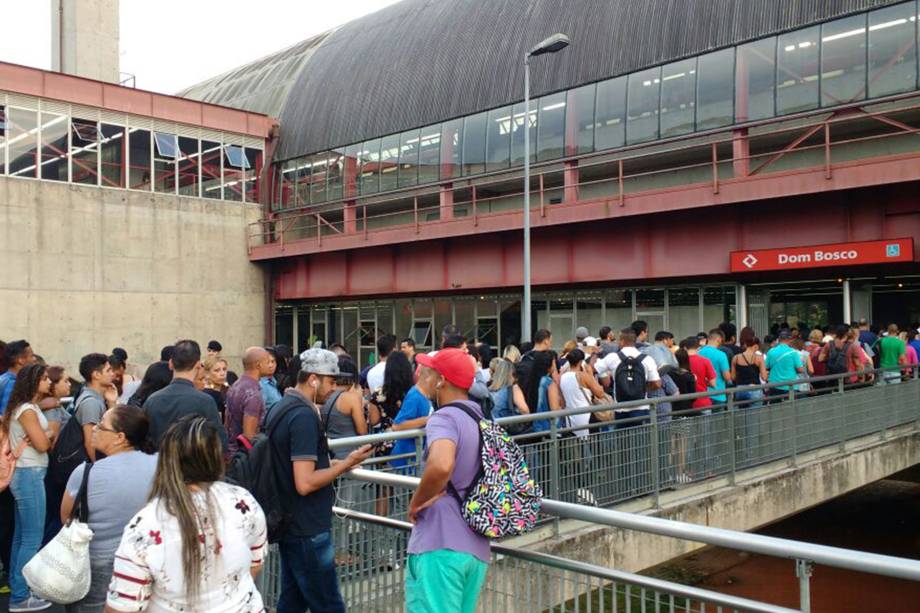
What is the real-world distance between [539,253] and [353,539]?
1912 cm

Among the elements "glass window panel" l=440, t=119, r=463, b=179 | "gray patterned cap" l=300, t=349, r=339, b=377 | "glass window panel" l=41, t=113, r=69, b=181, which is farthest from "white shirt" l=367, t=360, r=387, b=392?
"glass window panel" l=41, t=113, r=69, b=181

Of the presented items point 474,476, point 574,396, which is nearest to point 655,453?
point 574,396

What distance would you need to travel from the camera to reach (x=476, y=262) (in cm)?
2503

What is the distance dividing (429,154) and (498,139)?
10.2 feet

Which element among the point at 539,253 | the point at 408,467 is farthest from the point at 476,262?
the point at 408,467

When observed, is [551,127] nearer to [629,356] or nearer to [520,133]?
[520,133]

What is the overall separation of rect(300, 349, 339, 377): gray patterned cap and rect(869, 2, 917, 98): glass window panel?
18383 mm

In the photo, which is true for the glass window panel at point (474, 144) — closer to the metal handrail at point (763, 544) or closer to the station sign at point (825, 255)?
the station sign at point (825, 255)

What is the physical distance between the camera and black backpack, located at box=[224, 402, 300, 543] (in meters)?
4.11

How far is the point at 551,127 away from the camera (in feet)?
82.1

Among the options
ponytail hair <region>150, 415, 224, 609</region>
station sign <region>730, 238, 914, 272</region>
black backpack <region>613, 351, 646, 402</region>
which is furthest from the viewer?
station sign <region>730, 238, 914, 272</region>

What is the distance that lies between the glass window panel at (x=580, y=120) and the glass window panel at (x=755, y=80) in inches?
178

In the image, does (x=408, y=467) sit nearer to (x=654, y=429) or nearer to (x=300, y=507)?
(x=300, y=507)

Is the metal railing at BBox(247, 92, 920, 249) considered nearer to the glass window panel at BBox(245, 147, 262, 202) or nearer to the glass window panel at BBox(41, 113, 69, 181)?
the glass window panel at BBox(245, 147, 262, 202)
